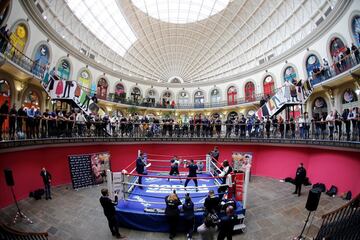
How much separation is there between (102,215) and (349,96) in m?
19.3

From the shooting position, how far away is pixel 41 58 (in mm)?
16297

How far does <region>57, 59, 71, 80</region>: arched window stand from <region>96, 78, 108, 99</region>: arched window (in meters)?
5.37

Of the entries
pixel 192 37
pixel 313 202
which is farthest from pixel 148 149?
pixel 192 37

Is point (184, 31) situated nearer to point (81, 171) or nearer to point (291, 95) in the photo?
point (291, 95)

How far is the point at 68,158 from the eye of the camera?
10562 mm

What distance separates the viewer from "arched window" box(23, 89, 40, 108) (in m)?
15.1

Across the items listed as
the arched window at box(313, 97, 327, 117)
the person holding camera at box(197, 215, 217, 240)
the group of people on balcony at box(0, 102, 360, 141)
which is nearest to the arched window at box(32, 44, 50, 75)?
the group of people on balcony at box(0, 102, 360, 141)

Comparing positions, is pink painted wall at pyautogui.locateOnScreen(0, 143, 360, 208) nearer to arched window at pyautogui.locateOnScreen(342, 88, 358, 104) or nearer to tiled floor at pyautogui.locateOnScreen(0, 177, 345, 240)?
tiled floor at pyautogui.locateOnScreen(0, 177, 345, 240)

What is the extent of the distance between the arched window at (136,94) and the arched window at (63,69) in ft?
34.6

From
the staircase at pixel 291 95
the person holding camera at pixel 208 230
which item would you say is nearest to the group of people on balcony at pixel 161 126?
the staircase at pixel 291 95

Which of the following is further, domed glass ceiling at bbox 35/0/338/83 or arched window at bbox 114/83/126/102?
arched window at bbox 114/83/126/102

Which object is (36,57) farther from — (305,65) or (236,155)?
(305,65)

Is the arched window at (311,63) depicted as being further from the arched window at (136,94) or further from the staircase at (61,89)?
the arched window at (136,94)

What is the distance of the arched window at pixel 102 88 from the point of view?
85.0ft
